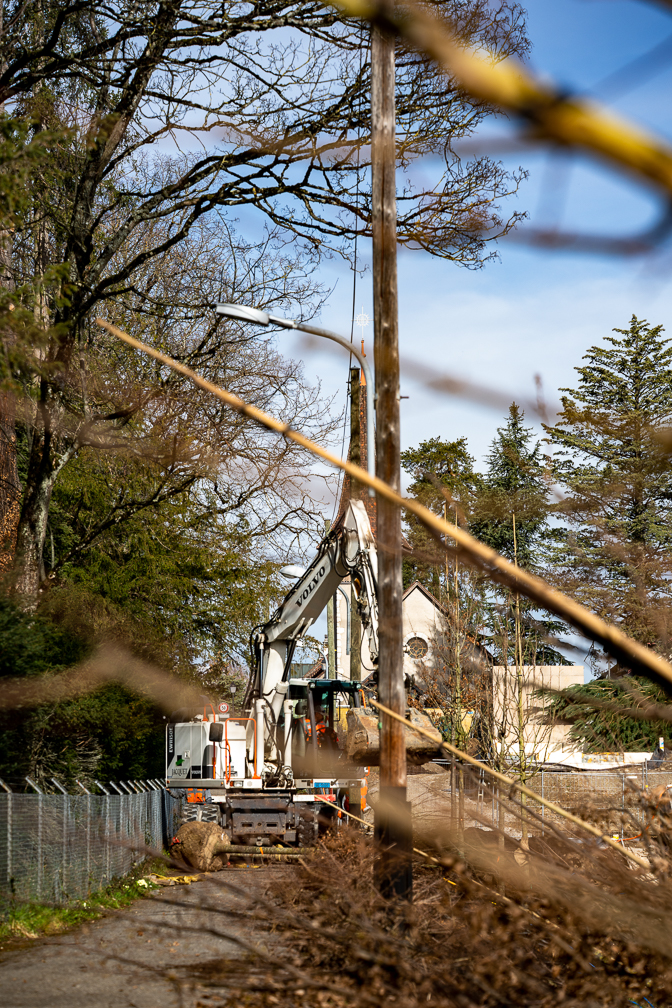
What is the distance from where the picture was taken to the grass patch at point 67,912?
1107 centimetres

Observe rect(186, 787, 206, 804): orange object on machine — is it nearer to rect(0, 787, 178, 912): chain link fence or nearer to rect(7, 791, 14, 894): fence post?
rect(0, 787, 178, 912): chain link fence

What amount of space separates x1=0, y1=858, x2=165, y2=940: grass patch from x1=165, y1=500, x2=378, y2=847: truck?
13.5 ft

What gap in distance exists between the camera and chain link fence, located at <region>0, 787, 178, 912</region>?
11.3m

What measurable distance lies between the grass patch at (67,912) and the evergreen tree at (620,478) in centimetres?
658

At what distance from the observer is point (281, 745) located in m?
21.4

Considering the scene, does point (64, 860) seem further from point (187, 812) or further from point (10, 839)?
point (187, 812)

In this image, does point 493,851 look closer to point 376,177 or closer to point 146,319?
point 376,177

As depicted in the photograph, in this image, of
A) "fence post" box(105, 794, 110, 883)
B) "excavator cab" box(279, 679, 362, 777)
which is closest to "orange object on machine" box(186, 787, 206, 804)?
"excavator cab" box(279, 679, 362, 777)

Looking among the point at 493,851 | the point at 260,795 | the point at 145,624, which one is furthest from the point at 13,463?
the point at 493,851

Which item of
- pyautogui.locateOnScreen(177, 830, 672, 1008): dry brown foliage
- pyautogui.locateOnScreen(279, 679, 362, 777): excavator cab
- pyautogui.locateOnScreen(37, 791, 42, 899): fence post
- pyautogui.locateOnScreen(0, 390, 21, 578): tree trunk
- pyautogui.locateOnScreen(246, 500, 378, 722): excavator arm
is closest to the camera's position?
pyautogui.locateOnScreen(177, 830, 672, 1008): dry brown foliage

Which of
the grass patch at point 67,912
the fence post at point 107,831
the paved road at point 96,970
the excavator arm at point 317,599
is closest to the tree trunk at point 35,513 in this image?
the fence post at point 107,831

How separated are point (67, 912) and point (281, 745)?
31.7 ft

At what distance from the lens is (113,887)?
15.1 m

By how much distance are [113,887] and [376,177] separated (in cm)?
1063
